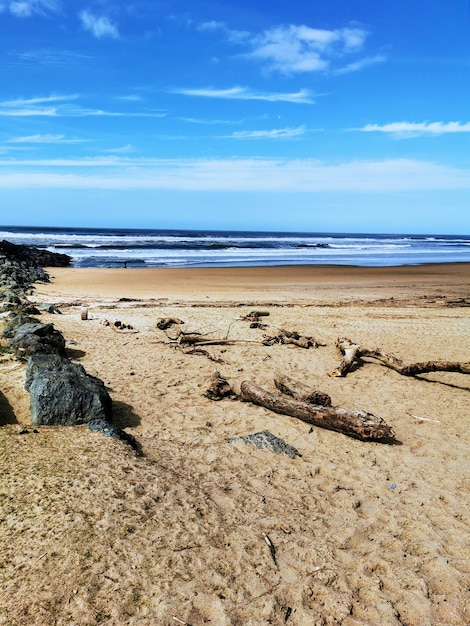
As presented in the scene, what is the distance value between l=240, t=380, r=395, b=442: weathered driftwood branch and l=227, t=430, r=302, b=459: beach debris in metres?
0.72

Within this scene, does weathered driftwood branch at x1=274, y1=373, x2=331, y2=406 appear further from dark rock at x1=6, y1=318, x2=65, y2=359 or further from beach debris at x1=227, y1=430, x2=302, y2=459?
dark rock at x1=6, y1=318, x2=65, y2=359

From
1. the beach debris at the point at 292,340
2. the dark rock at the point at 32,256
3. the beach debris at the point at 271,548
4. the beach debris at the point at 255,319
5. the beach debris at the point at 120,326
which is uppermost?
the dark rock at the point at 32,256

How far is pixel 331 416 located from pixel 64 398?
10.0 ft

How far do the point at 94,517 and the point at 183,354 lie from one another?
5.29m

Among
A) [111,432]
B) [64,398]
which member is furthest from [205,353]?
[111,432]

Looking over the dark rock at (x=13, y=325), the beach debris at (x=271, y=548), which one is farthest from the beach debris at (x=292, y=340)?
the beach debris at (x=271, y=548)

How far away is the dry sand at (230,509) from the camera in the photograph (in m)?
2.72

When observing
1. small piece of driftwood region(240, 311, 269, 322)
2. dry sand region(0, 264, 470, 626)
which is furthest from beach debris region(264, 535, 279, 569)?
small piece of driftwood region(240, 311, 269, 322)

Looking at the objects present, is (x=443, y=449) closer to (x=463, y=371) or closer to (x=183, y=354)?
(x=463, y=371)

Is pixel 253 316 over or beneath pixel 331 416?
over

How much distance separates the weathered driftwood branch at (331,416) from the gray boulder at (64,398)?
209cm

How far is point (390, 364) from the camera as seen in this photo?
310 inches

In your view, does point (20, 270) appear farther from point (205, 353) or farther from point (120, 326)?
point (205, 353)

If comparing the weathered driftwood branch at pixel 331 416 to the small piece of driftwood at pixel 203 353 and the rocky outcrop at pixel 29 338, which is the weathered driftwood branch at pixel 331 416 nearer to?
the small piece of driftwood at pixel 203 353
